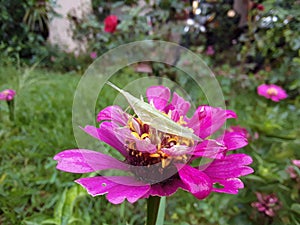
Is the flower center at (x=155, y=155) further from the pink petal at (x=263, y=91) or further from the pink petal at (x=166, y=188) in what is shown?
the pink petal at (x=263, y=91)

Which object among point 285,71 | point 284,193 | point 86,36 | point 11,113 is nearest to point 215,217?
point 284,193

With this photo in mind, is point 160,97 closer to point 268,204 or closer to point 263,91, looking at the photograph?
point 268,204

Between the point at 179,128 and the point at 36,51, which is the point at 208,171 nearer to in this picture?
the point at 179,128

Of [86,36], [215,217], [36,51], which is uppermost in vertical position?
[86,36]

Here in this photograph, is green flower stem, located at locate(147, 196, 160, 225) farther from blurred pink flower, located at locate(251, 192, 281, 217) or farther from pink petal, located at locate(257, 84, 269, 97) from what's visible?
pink petal, located at locate(257, 84, 269, 97)

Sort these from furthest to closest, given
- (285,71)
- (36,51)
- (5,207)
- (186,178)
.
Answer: (36,51)
(285,71)
(5,207)
(186,178)

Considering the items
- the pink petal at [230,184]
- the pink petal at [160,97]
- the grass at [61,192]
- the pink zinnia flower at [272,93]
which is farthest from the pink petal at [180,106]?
the pink zinnia flower at [272,93]
